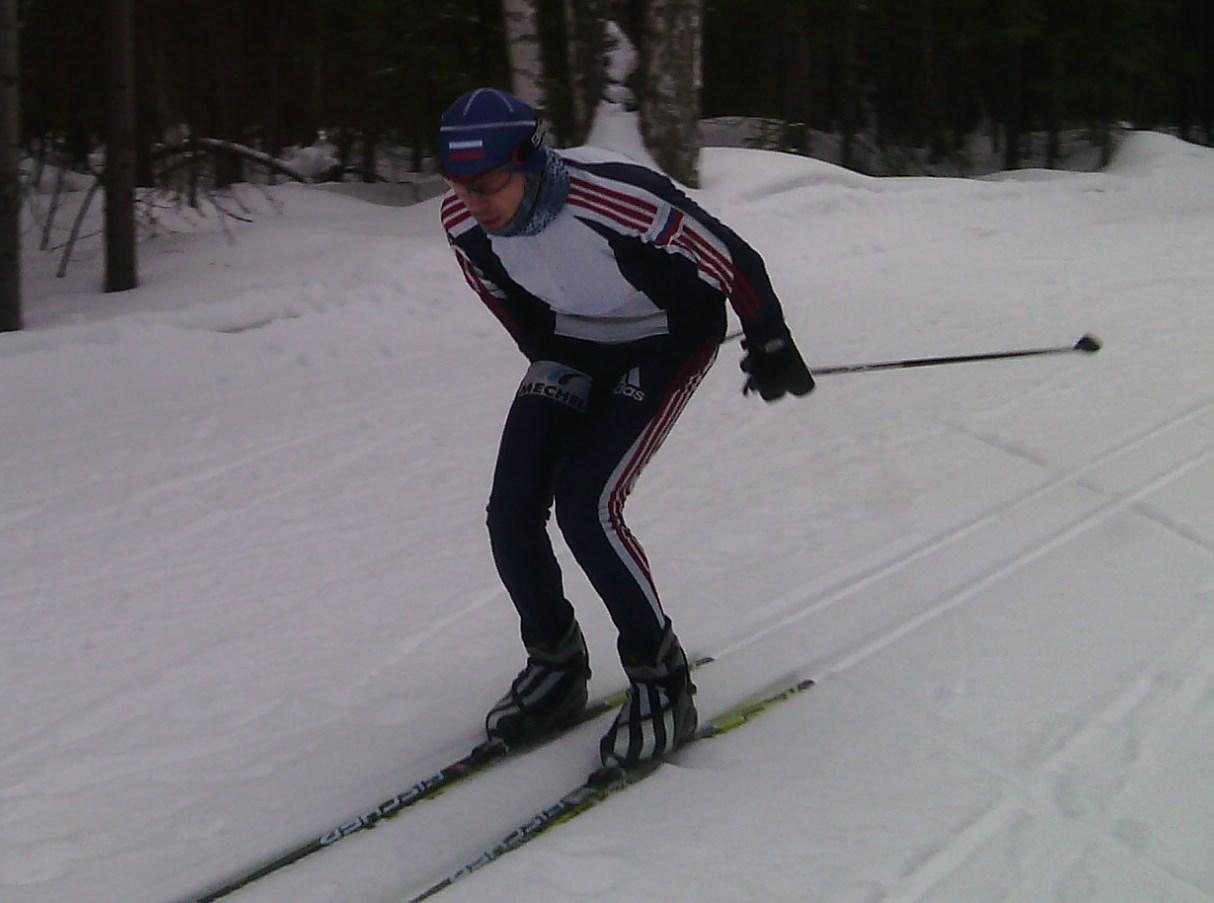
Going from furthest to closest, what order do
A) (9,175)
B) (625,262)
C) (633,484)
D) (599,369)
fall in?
(9,175)
(599,369)
(633,484)
(625,262)

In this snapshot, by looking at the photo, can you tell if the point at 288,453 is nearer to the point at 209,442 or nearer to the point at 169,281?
the point at 209,442

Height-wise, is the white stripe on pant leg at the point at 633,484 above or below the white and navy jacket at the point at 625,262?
below

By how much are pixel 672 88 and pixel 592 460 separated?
8045 mm

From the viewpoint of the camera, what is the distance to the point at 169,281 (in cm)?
840

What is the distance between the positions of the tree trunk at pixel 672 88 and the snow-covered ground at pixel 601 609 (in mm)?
2907

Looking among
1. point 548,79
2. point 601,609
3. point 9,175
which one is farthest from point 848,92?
point 601,609

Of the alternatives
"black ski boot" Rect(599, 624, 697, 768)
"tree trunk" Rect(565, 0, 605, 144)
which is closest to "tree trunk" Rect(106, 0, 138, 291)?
"tree trunk" Rect(565, 0, 605, 144)

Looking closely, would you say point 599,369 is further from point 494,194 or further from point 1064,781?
point 1064,781

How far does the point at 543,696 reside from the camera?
3.09 meters

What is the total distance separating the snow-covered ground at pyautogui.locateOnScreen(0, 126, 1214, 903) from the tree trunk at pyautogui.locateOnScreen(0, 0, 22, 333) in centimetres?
22

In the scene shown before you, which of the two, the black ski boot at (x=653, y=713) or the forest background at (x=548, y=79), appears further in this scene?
the forest background at (x=548, y=79)

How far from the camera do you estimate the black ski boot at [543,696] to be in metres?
3.06

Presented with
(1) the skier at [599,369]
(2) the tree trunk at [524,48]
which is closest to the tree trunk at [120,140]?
(2) the tree trunk at [524,48]

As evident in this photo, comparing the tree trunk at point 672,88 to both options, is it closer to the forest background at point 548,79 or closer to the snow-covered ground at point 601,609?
the forest background at point 548,79
